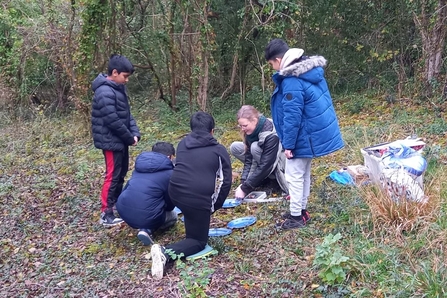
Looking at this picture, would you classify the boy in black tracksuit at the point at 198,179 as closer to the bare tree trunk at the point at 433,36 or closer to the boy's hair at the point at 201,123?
the boy's hair at the point at 201,123

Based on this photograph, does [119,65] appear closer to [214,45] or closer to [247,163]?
[247,163]

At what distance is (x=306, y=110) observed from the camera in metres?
4.09

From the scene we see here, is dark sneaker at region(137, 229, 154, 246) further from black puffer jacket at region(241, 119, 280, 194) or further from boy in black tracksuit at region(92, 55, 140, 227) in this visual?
black puffer jacket at region(241, 119, 280, 194)

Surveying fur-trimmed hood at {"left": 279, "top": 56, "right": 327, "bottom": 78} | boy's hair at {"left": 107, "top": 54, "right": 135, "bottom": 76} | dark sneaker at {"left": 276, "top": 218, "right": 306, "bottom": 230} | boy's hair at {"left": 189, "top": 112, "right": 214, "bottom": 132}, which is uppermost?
fur-trimmed hood at {"left": 279, "top": 56, "right": 327, "bottom": 78}

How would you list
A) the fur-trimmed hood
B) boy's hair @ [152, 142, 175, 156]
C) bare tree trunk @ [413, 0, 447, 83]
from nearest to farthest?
the fur-trimmed hood
boy's hair @ [152, 142, 175, 156]
bare tree trunk @ [413, 0, 447, 83]

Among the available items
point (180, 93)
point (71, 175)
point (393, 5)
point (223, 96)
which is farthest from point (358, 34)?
point (71, 175)

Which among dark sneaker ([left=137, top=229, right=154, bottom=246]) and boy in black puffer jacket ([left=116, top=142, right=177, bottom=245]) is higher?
boy in black puffer jacket ([left=116, top=142, right=177, bottom=245])

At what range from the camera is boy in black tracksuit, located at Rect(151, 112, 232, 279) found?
405 cm

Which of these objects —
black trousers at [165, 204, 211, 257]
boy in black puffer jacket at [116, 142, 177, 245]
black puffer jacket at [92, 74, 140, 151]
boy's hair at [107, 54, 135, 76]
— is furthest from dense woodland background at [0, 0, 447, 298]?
boy's hair at [107, 54, 135, 76]

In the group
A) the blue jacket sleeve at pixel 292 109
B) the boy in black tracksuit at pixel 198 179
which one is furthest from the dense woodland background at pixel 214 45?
the boy in black tracksuit at pixel 198 179

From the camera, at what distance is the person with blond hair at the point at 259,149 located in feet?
16.5

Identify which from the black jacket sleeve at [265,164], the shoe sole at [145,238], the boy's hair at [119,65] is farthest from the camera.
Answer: the black jacket sleeve at [265,164]

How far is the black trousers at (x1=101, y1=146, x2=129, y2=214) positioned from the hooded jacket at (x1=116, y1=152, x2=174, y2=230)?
660 millimetres

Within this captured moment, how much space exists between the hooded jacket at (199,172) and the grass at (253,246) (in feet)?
1.71
